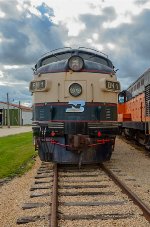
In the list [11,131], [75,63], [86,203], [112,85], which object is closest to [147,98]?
[112,85]

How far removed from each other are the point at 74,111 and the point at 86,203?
4293mm

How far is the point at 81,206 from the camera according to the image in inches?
256

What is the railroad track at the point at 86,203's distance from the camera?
18.5 ft

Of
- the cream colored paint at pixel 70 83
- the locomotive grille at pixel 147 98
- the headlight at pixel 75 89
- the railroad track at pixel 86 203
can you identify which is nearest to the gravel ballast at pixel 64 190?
the railroad track at pixel 86 203

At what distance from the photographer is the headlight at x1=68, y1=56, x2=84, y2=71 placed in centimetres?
1071

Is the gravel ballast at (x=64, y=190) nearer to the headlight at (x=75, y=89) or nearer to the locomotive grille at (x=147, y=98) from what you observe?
the locomotive grille at (x=147, y=98)

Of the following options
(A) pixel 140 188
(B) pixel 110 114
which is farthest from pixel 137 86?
(A) pixel 140 188

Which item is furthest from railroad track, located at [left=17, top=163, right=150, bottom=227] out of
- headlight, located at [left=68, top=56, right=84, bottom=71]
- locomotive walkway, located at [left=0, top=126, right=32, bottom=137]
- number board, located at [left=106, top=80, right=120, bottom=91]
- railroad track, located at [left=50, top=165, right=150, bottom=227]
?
locomotive walkway, located at [left=0, top=126, right=32, bottom=137]

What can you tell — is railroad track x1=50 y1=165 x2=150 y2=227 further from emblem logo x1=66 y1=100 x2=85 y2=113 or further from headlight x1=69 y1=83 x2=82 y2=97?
headlight x1=69 y1=83 x2=82 y2=97

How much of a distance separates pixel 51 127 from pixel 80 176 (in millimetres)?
1791

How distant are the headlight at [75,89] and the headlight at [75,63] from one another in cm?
47

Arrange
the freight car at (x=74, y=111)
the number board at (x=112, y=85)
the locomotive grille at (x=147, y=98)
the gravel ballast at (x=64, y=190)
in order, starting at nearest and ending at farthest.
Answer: the gravel ballast at (x=64, y=190) < the freight car at (x=74, y=111) < the number board at (x=112, y=85) < the locomotive grille at (x=147, y=98)

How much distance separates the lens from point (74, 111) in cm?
1057

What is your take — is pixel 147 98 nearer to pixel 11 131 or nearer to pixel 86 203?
pixel 86 203
